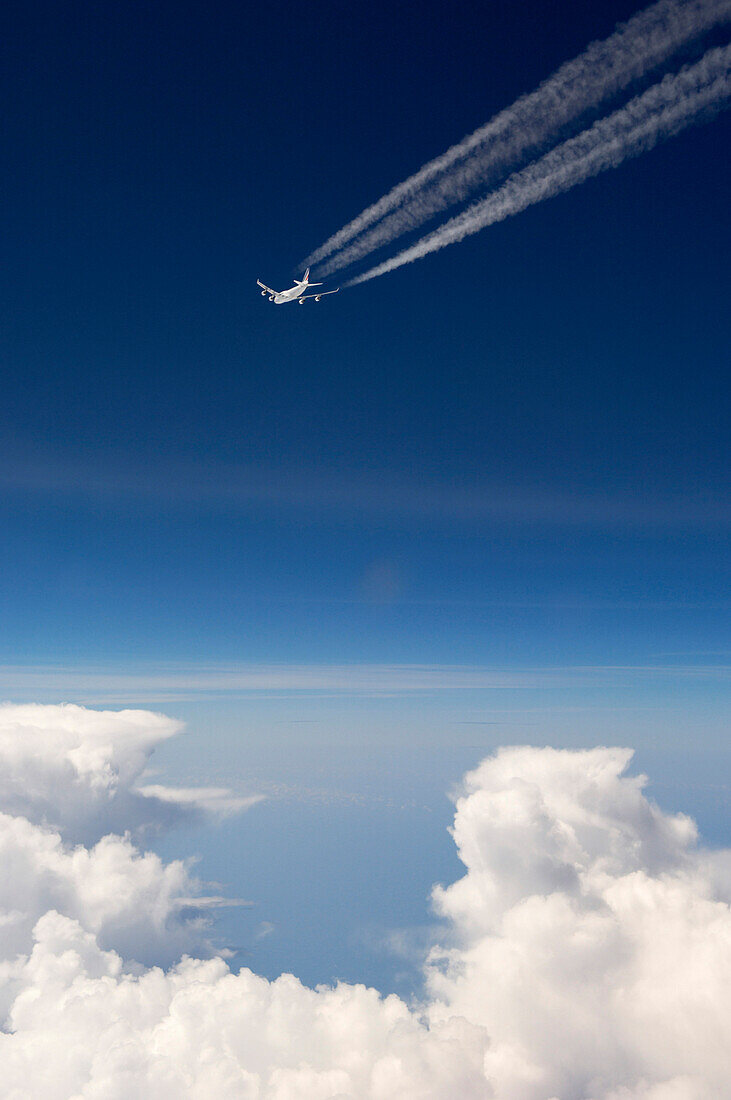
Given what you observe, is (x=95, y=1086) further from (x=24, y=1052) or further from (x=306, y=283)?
(x=306, y=283)

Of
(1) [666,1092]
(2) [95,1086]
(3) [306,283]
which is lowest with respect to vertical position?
(1) [666,1092]

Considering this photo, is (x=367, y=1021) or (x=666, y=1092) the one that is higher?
(x=367, y=1021)

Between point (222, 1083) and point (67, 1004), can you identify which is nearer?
point (222, 1083)

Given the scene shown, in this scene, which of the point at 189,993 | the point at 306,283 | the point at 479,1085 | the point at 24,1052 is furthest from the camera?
the point at 189,993

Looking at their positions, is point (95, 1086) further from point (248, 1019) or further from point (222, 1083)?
point (248, 1019)

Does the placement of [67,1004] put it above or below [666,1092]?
above

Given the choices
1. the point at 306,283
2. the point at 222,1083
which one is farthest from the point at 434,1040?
the point at 306,283

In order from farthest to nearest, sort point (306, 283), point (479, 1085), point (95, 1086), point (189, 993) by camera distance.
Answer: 1. point (189, 993)
2. point (479, 1085)
3. point (95, 1086)
4. point (306, 283)

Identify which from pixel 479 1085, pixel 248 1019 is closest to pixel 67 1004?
pixel 248 1019

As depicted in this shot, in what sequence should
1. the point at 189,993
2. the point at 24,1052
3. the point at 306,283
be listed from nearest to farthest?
the point at 306,283 < the point at 24,1052 < the point at 189,993
